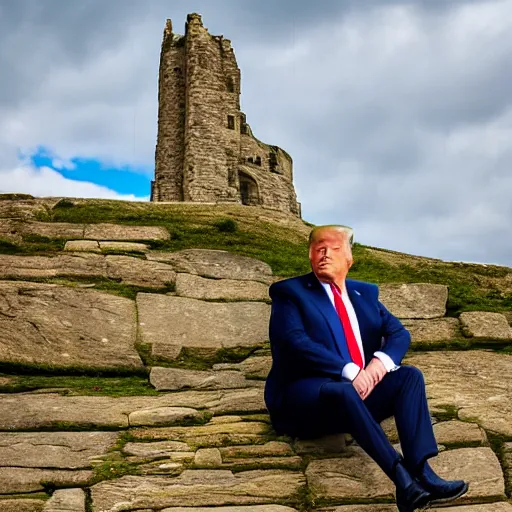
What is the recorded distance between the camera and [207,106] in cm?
4550

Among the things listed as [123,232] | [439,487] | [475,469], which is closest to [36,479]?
[439,487]

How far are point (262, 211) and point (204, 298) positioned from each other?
5.25 meters

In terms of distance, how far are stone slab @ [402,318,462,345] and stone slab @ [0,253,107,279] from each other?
453 centimetres

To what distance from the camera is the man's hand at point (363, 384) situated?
5.94m

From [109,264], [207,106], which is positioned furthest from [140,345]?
[207,106]

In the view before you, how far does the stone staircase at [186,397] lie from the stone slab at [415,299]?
0.09 ft

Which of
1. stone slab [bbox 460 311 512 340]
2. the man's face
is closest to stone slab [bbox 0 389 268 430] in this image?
the man's face

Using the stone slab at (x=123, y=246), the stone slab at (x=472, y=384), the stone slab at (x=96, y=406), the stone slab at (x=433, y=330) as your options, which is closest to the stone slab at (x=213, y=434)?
the stone slab at (x=96, y=406)

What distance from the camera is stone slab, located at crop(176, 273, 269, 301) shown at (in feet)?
34.5

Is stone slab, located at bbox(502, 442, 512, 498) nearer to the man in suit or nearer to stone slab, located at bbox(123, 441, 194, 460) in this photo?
the man in suit

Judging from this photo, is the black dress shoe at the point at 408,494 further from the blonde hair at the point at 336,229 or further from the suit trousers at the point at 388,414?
the blonde hair at the point at 336,229

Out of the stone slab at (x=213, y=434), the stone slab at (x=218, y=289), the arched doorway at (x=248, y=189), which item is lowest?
the stone slab at (x=213, y=434)

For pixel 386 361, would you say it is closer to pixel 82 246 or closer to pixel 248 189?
pixel 82 246

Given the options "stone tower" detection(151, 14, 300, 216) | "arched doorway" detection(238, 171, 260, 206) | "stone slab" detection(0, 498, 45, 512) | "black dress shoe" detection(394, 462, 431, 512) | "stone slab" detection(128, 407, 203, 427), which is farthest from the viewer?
"arched doorway" detection(238, 171, 260, 206)
